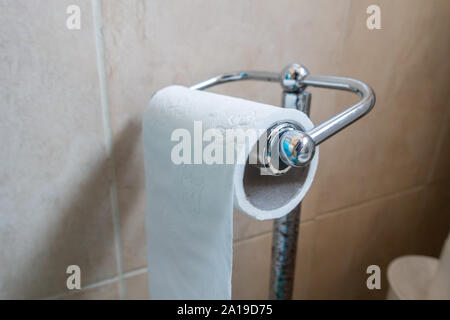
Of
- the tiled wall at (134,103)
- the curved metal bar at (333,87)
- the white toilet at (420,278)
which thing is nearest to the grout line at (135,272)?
the tiled wall at (134,103)

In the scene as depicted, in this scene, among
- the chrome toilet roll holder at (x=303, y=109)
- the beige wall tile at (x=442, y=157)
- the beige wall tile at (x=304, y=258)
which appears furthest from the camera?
the beige wall tile at (x=442, y=157)

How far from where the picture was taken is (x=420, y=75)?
571mm

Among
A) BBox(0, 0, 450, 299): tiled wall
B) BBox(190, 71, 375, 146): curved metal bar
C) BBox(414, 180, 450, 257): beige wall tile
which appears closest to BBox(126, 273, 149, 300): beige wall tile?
BBox(0, 0, 450, 299): tiled wall

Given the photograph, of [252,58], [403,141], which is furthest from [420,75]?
[252,58]

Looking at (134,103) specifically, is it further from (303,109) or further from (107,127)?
(303,109)

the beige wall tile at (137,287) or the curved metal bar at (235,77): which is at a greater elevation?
the curved metal bar at (235,77)

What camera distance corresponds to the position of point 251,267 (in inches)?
20.0

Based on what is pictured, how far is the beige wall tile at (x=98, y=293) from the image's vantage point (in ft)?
1.24

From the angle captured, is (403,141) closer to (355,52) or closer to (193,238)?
(355,52)

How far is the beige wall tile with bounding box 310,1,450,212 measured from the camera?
0.49m

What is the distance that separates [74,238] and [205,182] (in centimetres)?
19

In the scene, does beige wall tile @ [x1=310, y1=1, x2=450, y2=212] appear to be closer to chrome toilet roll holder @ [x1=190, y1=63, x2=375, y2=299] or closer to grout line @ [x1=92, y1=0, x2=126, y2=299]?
chrome toilet roll holder @ [x1=190, y1=63, x2=375, y2=299]

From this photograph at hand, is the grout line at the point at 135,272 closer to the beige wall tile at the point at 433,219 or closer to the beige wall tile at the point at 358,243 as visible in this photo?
the beige wall tile at the point at 358,243

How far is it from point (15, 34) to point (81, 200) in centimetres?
16
